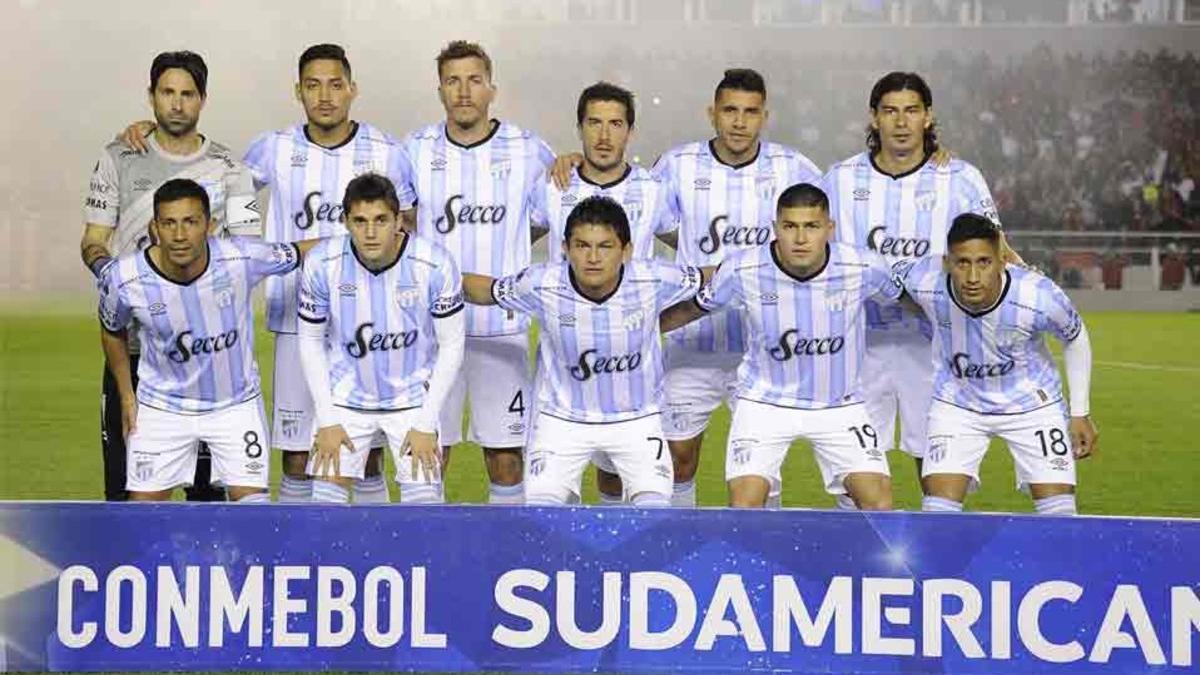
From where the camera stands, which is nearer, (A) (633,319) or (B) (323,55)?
(A) (633,319)

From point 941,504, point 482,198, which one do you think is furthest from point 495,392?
point 941,504

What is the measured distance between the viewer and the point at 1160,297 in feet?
67.4

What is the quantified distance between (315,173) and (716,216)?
1242mm

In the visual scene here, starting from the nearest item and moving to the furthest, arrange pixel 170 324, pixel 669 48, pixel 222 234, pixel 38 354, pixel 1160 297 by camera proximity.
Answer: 1. pixel 170 324
2. pixel 222 234
3. pixel 38 354
4. pixel 1160 297
5. pixel 669 48

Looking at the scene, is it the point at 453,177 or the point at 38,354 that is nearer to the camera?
the point at 453,177

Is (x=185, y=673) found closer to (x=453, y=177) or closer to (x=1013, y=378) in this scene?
(x=453, y=177)

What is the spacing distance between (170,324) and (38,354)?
1082 centimetres

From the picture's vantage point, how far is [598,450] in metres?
5.83

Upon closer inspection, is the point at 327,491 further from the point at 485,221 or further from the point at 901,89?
the point at 901,89

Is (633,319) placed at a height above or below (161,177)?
below

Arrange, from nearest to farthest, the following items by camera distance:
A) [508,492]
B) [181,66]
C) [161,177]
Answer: [181,66], [161,177], [508,492]

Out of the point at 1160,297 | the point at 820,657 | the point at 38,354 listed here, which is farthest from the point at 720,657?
the point at 1160,297

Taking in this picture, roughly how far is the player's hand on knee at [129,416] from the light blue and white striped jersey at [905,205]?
216 cm

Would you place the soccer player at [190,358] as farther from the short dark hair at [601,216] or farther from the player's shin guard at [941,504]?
the player's shin guard at [941,504]
